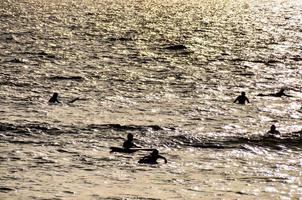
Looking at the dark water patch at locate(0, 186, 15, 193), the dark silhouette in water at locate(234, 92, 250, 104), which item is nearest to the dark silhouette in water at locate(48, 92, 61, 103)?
the dark silhouette in water at locate(234, 92, 250, 104)

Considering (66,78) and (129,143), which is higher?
(66,78)

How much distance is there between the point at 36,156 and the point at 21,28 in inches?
2675

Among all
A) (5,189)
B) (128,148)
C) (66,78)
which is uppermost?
(66,78)

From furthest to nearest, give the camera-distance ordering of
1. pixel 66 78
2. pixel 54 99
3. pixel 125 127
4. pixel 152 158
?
pixel 66 78
pixel 54 99
pixel 125 127
pixel 152 158

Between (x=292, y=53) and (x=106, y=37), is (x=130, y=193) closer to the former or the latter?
(x=292, y=53)

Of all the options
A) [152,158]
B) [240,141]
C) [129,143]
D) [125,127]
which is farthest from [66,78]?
[152,158]

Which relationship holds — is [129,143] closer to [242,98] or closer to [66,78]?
[242,98]

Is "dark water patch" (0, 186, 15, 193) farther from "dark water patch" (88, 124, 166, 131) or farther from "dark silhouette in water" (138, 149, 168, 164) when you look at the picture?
"dark water patch" (88, 124, 166, 131)

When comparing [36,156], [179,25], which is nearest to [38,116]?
[36,156]

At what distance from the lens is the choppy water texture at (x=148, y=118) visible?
30.7 metres

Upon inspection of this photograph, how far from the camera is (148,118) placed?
4241cm

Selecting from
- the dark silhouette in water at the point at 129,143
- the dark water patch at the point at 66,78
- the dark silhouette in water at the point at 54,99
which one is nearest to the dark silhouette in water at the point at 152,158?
the dark silhouette in water at the point at 129,143

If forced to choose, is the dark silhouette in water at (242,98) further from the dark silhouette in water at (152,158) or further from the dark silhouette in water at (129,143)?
the dark silhouette in water at (152,158)

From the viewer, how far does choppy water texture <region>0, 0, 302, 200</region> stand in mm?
30734
